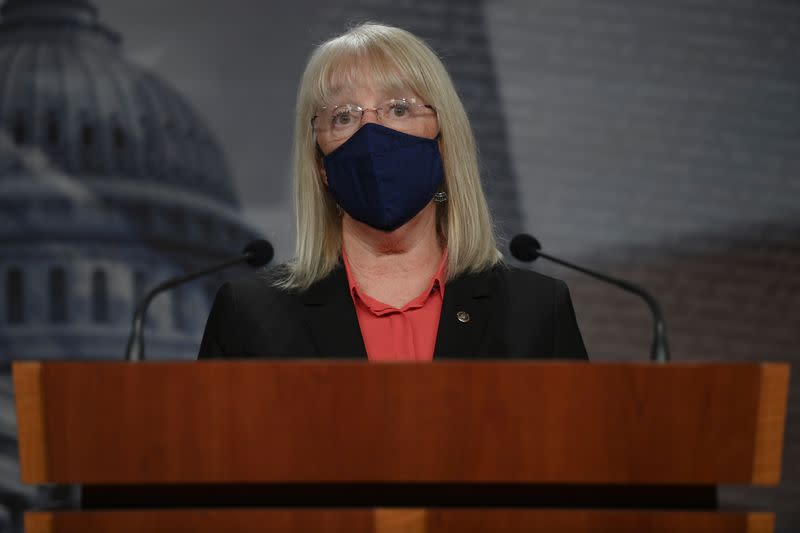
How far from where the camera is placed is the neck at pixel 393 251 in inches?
75.3

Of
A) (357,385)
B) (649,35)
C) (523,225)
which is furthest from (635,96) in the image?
(357,385)

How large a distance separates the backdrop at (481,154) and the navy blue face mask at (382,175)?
6.22 feet

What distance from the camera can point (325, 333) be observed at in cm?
179

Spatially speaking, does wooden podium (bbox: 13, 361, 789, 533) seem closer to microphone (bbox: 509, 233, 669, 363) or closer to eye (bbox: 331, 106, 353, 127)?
microphone (bbox: 509, 233, 669, 363)

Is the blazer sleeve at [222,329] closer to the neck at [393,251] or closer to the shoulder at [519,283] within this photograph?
the neck at [393,251]

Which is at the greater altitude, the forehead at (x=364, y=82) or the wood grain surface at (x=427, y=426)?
the forehead at (x=364, y=82)

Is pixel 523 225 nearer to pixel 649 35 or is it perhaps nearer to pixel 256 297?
pixel 649 35

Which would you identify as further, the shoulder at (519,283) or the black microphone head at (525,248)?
the shoulder at (519,283)

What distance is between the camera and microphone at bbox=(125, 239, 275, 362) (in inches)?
56.2

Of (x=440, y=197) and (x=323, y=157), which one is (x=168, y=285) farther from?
(x=440, y=197)

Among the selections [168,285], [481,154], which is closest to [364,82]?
[168,285]

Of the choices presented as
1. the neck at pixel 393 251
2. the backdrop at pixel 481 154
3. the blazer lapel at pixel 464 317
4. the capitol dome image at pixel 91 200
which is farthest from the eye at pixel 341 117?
the capitol dome image at pixel 91 200

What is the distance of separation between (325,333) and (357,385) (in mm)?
733

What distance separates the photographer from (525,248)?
5.76 ft
